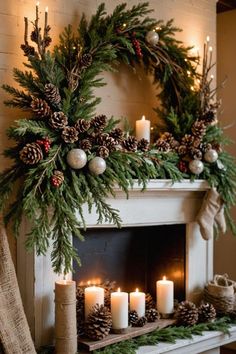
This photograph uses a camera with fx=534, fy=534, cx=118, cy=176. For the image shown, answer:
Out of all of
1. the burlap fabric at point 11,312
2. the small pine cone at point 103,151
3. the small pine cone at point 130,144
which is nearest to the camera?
the burlap fabric at point 11,312

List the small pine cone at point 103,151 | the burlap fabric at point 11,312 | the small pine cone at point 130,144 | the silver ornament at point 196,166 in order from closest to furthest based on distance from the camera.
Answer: the burlap fabric at point 11,312 → the small pine cone at point 103,151 → the small pine cone at point 130,144 → the silver ornament at point 196,166

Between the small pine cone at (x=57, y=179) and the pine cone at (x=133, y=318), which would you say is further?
the pine cone at (x=133, y=318)

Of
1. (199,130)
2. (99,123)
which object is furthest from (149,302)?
(99,123)

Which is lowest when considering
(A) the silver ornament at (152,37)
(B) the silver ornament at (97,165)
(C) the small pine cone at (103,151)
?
(B) the silver ornament at (97,165)

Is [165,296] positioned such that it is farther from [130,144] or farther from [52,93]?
[52,93]

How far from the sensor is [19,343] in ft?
6.48

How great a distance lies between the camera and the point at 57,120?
6.90 feet

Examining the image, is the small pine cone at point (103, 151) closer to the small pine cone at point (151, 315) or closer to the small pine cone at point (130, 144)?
the small pine cone at point (130, 144)

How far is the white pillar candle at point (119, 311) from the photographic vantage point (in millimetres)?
2381

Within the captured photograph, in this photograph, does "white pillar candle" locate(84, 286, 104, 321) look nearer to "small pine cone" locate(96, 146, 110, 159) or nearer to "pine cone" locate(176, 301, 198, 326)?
"pine cone" locate(176, 301, 198, 326)

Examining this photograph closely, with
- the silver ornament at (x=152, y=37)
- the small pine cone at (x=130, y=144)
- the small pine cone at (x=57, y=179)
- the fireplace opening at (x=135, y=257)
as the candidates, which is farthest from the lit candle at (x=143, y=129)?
the small pine cone at (x=57, y=179)

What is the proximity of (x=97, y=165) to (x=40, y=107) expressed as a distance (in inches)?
12.6

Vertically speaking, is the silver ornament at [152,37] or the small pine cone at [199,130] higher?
the silver ornament at [152,37]

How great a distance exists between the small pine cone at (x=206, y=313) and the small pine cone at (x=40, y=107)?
1249mm
